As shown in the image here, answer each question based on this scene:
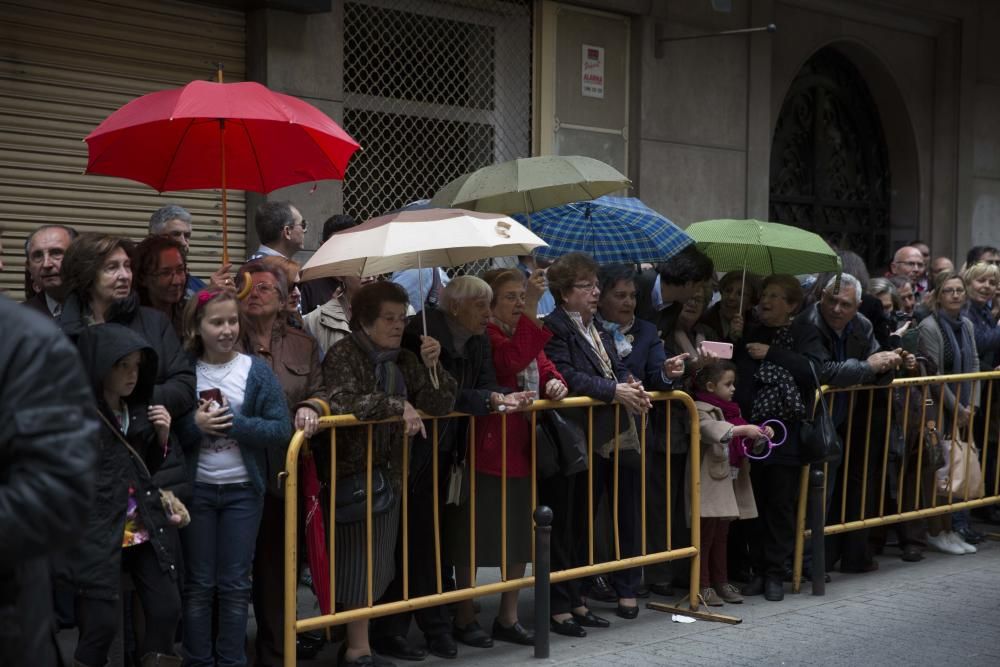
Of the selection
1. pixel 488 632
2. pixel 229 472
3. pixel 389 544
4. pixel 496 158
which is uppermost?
pixel 496 158

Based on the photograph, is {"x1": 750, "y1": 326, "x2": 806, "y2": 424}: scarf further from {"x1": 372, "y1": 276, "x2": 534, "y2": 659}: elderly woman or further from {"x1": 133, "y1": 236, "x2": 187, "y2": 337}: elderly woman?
{"x1": 133, "y1": 236, "x2": 187, "y2": 337}: elderly woman

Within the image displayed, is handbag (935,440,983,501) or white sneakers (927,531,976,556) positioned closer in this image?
handbag (935,440,983,501)

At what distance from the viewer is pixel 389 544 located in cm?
614

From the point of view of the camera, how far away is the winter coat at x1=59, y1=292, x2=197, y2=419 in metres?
5.35

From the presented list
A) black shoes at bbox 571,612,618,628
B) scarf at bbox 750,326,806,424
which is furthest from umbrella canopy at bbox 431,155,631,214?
black shoes at bbox 571,612,618,628

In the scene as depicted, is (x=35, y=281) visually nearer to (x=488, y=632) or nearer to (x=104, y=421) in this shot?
(x=104, y=421)

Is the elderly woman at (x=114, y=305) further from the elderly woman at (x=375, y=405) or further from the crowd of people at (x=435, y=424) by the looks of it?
the elderly woman at (x=375, y=405)

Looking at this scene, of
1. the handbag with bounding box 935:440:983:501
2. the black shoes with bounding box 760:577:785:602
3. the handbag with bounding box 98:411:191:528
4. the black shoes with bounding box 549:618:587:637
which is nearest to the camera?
the handbag with bounding box 98:411:191:528

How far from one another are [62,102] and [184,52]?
1.04 meters

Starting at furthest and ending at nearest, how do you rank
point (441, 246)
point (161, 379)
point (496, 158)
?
point (496, 158) → point (441, 246) → point (161, 379)

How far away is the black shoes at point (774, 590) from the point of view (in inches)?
309

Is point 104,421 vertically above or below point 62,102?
below

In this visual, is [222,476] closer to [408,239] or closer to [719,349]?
[408,239]

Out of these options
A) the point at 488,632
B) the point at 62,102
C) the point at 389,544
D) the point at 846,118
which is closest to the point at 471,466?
the point at 389,544
